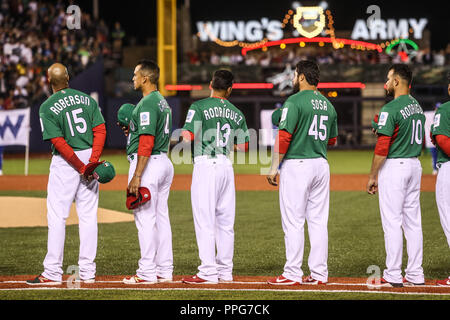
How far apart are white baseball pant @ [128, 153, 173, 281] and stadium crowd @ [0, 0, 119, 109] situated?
2215 centimetres

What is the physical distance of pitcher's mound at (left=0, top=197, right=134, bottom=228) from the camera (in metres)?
11.3

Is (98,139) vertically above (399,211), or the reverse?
(98,139)

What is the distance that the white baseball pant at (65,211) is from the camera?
6.45m

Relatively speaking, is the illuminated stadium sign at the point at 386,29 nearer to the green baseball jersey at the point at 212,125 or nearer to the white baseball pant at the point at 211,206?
the green baseball jersey at the point at 212,125

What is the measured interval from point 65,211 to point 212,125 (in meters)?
1.55

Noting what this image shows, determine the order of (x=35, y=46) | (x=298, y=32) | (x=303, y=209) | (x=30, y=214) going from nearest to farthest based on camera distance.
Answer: (x=303, y=209) < (x=30, y=214) < (x=35, y=46) < (x=298, y=32)

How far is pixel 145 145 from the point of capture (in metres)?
6.31

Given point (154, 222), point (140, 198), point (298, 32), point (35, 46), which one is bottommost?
→ point (154, 222)

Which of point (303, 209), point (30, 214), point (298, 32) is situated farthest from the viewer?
point (298, 32)

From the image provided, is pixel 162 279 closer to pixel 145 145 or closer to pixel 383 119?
pixel 145 145

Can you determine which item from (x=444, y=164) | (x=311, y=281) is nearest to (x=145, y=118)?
(x=311, y=281)

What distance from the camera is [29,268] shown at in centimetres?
775

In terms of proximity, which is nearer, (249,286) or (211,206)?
(249,286)
